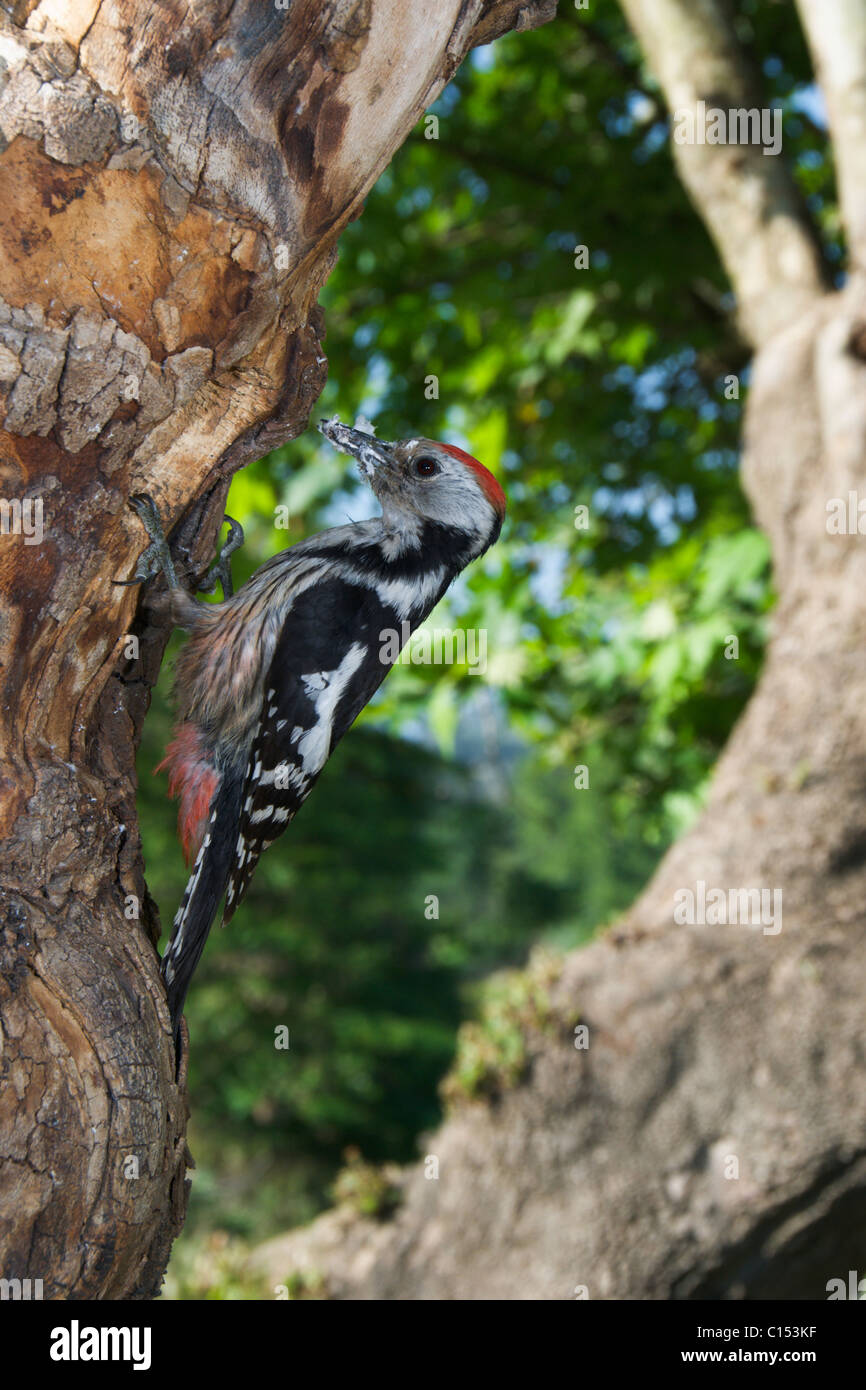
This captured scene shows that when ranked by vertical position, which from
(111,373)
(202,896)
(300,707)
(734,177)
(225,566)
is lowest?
(202,896)

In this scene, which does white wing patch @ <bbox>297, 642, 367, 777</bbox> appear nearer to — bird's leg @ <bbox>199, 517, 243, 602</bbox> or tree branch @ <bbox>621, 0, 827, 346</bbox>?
bird's leg @ <bbox>199, 517, 243, 602</bbox>

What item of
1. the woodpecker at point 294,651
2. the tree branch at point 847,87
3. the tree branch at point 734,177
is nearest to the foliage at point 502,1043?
the woodpecker at point 294,651

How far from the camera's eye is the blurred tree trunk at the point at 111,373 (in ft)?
5.66

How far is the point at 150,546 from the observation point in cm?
219

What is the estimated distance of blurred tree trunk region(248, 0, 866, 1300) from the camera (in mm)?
4211

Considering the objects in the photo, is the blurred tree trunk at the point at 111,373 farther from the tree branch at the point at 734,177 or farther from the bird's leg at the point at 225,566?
the tree branch at the point at 734,177

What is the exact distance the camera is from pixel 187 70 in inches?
69.7

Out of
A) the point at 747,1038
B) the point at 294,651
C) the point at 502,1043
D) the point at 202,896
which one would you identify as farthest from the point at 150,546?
the point at 747,1038

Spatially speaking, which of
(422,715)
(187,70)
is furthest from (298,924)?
(187,70)

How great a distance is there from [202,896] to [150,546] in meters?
0.88

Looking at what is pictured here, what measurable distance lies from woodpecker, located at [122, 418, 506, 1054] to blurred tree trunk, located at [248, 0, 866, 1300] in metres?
2.00

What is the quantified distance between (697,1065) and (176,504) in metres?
3.19

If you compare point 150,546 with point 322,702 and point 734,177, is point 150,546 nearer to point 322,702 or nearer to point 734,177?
point 322,702

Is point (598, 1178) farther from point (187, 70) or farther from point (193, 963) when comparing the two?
point (187, 70)
